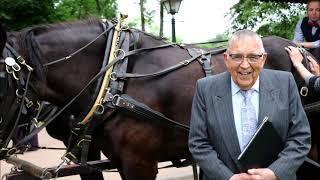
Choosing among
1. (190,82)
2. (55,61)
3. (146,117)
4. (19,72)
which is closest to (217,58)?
(190,82)

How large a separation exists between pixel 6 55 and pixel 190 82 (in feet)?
4.20

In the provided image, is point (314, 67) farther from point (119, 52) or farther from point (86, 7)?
point (86, 7)

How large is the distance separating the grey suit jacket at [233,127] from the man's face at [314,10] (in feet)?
6.40

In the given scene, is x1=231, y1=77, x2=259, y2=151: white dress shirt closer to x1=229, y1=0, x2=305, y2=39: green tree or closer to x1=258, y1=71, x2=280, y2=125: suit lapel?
x1=258, y1=71, x2=280, y2=125: suit lapel

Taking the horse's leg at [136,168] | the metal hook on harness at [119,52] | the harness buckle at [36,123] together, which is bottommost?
the horse's leg at [136,168]

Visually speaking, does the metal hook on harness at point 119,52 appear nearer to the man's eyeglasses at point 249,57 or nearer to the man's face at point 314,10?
the man's eyeglasses at point 249,57

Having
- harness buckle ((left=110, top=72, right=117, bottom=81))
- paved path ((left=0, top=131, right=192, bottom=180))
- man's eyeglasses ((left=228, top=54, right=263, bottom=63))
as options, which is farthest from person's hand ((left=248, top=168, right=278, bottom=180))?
paved path ((left=0, top=131, right=192, bottom=180))

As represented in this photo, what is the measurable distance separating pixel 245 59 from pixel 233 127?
0.33 m

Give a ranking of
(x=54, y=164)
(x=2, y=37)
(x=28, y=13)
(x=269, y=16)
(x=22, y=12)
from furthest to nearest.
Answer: (x=28, y=13) < (x=22, y=12) < (x=269, y=16) < (x=54, y=164) < (x=2, y=37)

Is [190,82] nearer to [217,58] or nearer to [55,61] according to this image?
[217,58]

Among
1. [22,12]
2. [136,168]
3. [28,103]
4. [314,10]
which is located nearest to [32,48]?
[28,103]

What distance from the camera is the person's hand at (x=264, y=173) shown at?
2.09 metres

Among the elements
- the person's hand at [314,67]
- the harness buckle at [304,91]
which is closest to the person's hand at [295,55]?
the person's hand at [314,67]

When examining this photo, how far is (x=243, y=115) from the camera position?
7.28 feet
